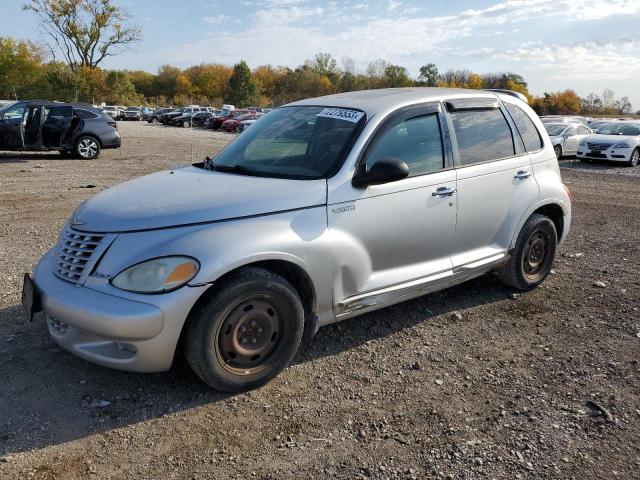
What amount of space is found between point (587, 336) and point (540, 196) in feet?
4.45

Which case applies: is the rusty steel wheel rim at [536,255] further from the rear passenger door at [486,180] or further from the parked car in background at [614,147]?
the parked car in background at [614,147]

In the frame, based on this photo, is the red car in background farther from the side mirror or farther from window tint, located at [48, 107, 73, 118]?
the side mirror

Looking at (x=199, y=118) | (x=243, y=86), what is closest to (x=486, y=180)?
(x=199, y=118)

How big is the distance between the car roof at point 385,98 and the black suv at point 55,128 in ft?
41.5

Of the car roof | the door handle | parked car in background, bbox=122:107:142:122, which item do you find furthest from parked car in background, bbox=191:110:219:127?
the door handle

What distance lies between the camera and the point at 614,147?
18.9m

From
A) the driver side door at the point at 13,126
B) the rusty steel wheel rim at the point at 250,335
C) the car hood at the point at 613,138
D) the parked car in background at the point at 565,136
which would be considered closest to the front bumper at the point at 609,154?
the car hood at the point at 613,138

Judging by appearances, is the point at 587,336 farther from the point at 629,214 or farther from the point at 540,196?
the point at 629,214

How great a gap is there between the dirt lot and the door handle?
1.10 metres

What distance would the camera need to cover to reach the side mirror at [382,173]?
3.75 meters

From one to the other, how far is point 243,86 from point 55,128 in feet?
267

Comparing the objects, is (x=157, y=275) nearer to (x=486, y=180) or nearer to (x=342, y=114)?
(x=342, y=114)

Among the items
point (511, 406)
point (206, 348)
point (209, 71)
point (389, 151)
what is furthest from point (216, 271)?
point (209, 71)

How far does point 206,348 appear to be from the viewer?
325 cm
